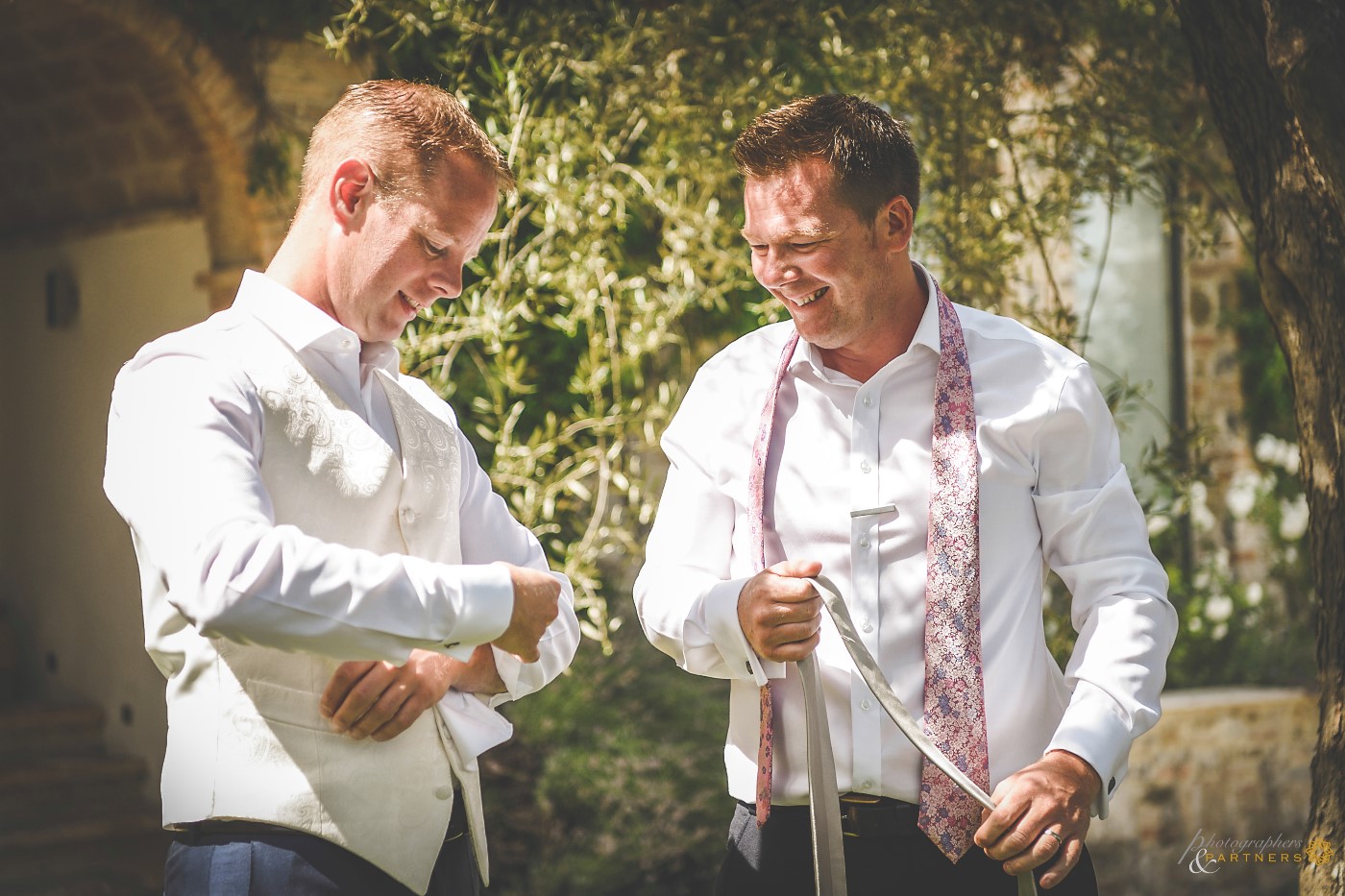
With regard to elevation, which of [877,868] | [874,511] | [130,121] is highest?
[130,121]

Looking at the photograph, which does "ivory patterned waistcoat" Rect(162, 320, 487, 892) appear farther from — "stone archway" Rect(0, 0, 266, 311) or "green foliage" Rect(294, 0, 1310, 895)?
"stone archway" Rect(0, 0, 266, 311)

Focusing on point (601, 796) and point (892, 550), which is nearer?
point (892, 550)

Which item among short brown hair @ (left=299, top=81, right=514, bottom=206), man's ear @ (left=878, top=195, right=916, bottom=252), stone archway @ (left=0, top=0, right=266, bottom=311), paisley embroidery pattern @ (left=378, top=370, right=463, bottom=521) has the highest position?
stone archway @ (left=0, top=0, right=266, bottom=311)

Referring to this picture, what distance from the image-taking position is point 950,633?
2145 mm

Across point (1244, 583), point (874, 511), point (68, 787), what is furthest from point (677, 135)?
point (1244, 583)

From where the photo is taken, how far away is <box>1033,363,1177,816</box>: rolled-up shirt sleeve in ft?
6.86

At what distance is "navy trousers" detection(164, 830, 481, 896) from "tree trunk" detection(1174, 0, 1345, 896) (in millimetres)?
1956

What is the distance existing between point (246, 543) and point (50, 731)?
507 centimetres

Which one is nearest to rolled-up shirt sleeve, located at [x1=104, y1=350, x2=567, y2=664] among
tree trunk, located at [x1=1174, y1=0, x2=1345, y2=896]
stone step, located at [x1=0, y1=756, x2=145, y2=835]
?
tree trunk, located at [x1=1174, y1=0, x2=1345, y2=896]

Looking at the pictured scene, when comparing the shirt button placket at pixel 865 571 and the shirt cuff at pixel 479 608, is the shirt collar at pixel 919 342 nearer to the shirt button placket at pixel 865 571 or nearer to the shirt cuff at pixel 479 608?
the shirt button placket at pixel 865 571

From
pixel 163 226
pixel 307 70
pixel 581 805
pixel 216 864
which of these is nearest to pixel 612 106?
pixel 307 70

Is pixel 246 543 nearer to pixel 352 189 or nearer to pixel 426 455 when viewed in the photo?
pixel 426 455

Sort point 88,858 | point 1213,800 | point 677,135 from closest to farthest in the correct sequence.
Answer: point 677,135, point 88,858, point 1213,800

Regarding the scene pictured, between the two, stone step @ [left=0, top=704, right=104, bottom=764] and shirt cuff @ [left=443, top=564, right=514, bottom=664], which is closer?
shirt cuff @ [left=443, top=564, right=514, bottom=664]
